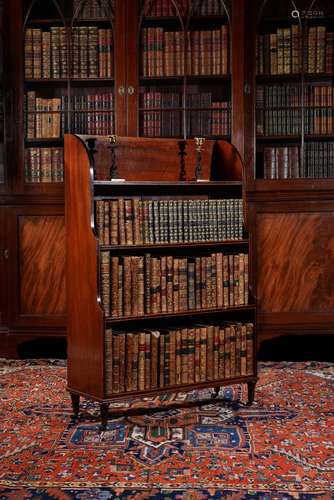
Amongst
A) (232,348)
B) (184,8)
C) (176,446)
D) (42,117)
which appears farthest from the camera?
(42,117)

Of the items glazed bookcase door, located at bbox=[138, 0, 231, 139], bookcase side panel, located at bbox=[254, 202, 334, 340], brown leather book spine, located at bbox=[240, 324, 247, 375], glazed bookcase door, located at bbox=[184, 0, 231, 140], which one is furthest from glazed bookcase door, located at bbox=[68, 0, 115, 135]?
brown leather book spine, located at bbox=[240, 324, 247, 375]

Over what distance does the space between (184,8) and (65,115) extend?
45.9 inches

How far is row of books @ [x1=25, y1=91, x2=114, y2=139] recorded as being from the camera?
568 cm

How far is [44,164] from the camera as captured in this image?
18.7 feet

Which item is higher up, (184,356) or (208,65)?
(208,65)

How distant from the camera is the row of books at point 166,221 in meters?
4.07

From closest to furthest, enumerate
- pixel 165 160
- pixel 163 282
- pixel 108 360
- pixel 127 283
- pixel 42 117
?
pixel 108 360, pixel 127 283, pixel 163 282, pixel 165 160, pixel 42 117

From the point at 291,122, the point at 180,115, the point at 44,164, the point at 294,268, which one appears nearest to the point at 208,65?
the point at 180,115

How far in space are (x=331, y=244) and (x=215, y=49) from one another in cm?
166

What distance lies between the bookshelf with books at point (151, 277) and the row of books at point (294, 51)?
127cm

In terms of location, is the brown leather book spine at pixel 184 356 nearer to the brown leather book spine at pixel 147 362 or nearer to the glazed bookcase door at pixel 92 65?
the brown leather book spine at pixel 147 362

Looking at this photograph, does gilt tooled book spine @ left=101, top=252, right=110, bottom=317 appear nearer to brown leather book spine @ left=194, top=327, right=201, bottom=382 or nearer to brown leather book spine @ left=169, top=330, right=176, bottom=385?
brown leather book spine @ left=169, top=330, right=176, bottom=385

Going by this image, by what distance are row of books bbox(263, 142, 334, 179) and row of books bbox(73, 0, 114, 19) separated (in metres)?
1.59

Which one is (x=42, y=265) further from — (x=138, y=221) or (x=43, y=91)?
(x=138, y=221)
